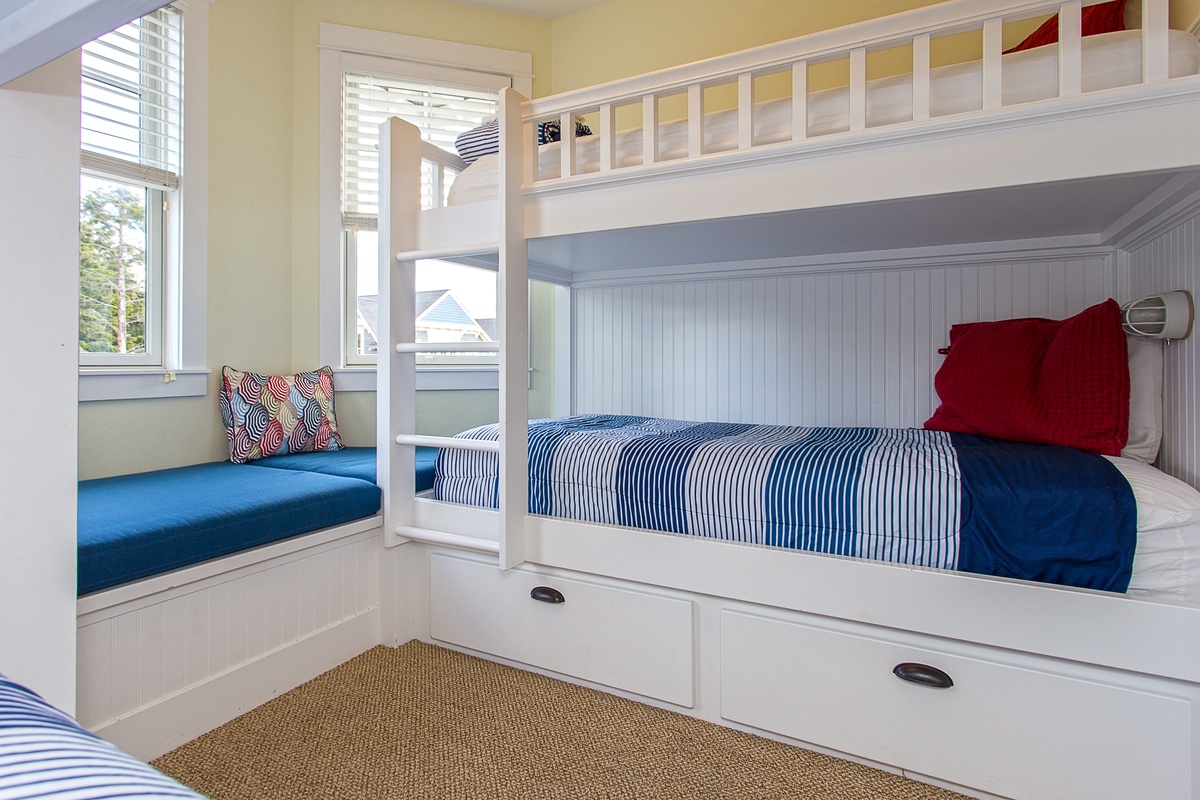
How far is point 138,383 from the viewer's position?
224 centimetres

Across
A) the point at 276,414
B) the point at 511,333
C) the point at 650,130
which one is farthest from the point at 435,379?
the point at 650,130

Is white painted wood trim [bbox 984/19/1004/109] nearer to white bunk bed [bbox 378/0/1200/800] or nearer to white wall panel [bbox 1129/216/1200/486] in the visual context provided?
white bunk bed [bbox 378/0/1200/800]

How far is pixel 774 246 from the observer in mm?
2186

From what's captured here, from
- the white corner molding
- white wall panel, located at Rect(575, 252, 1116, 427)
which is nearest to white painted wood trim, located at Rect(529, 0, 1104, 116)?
white wall panel, located at Rect(575, 252, 1116, 427)

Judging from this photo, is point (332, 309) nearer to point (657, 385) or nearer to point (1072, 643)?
point (657, 385)

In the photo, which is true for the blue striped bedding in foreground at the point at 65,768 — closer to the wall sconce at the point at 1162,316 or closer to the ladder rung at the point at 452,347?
the ladder rung at the point at 452,347

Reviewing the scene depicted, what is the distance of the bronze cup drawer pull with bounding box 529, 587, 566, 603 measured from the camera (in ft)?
5.97

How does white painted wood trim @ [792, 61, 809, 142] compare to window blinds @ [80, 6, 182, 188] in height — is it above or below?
below

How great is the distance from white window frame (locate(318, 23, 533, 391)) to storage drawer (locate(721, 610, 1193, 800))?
6.51ft

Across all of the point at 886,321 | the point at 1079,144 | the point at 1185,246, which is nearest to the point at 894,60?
the point at 886,321

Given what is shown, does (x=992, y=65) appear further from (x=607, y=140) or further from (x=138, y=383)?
(x=138, y=383)

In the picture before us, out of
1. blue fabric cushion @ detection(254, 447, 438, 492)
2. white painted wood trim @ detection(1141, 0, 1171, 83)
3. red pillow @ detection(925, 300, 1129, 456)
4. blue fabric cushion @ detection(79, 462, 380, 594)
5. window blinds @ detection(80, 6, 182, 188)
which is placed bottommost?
blue fabric cushion @ detection(79, 462, 380, 594)

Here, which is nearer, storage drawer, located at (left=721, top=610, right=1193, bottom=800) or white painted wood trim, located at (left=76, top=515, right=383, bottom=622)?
storage drawer, located at (left=721, top=610, right=1193, bottom=800)

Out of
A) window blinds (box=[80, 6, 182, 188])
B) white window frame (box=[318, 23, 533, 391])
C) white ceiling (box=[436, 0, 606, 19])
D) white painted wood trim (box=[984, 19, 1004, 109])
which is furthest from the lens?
white ceiling (box=[436, 0, 606, 19])
